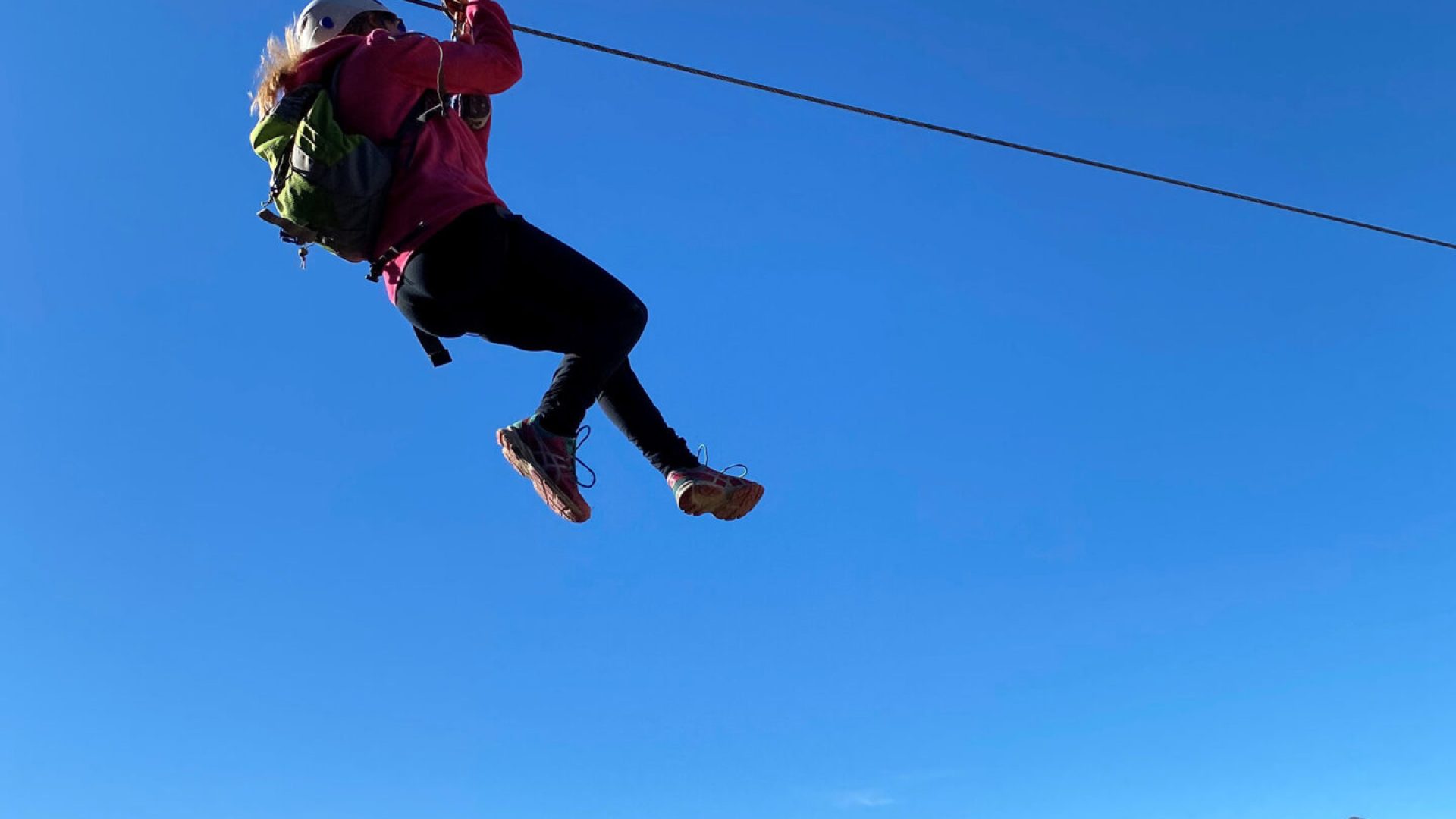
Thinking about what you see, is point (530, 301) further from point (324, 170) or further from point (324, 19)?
point (324, 19)

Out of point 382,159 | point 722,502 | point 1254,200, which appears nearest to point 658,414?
point 722,502

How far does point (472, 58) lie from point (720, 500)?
1.80 meters

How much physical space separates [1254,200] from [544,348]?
4.28m

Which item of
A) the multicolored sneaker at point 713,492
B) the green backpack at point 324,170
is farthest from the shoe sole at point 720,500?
the green backpack at point 324,170

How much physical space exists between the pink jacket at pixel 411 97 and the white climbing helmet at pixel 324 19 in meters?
0.09

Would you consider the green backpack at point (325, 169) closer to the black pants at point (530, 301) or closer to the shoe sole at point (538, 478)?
the black pants at point (530, 301)

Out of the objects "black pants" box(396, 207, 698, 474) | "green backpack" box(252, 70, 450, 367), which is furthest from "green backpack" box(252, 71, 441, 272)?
"black pants" box(396, 207, 698, 474)

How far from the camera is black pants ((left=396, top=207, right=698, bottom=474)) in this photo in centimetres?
453

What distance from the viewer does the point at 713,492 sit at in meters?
5.00

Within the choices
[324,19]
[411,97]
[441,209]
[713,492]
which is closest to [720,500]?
[713,492]

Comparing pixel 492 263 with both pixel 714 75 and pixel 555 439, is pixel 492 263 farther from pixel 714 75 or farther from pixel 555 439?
pixel 714 75

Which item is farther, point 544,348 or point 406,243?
point 544,348

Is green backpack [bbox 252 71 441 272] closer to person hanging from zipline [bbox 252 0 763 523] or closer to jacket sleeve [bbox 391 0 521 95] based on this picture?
person hanging from zipline [bbox 252 0 763 523]

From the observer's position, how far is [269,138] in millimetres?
4469
